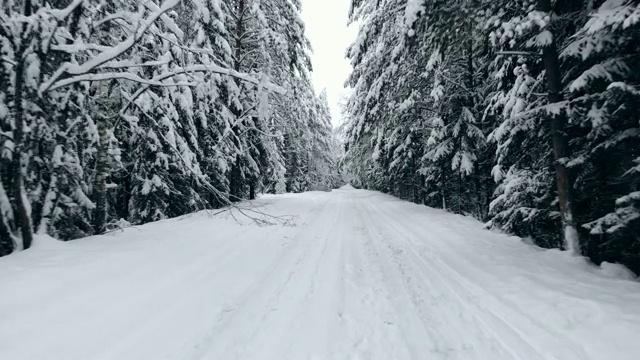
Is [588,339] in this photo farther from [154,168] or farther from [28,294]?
[154,168]

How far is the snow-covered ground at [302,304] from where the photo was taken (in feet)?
10.2

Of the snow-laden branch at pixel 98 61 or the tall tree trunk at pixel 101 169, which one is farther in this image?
the tall tree trunk at pixel 101 169

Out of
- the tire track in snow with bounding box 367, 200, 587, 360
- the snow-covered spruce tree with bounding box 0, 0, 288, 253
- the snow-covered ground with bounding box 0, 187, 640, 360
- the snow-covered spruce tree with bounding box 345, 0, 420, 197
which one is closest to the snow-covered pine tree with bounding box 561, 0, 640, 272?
the snow-covered ground with bounding box 0, 187, 640, 360

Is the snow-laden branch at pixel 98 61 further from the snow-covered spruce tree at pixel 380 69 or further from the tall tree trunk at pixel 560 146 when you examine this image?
the tall tree trunk at pixel 560 146

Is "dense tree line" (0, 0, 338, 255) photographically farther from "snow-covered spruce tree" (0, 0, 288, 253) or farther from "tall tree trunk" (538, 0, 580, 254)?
"tall tree trunk" (538, 0, 580, 254)

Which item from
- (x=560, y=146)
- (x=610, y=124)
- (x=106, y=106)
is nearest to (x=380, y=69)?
(x=560, y=146)

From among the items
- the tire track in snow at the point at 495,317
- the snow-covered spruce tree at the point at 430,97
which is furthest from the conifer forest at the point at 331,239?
Answer: the snow-covered spruce tree at the point at 430,97

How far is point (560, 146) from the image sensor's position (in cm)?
599

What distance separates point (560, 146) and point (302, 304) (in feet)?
17.9

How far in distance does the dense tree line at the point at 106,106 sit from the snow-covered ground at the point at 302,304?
1.33 metres

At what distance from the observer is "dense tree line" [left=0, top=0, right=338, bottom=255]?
491cm

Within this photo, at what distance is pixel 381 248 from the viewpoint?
24.7 ft

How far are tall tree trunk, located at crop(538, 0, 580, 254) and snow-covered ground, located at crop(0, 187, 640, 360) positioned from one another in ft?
1.86

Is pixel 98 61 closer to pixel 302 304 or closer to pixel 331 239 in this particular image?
pixel 302 304
